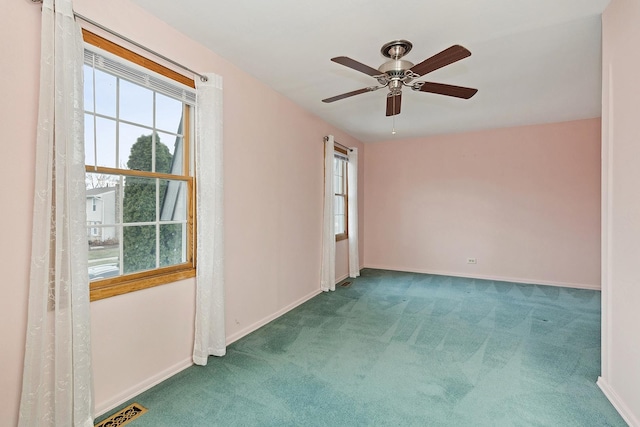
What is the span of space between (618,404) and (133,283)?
3204 mm

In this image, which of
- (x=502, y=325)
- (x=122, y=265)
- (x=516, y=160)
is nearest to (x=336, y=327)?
(x=502, y=325)

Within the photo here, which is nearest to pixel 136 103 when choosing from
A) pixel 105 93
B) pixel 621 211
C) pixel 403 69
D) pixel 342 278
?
pixel 105 93

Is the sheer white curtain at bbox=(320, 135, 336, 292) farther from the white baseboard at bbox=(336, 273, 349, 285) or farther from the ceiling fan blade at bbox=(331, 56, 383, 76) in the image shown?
the ceiling fan blade at bbox=(331, 56, 383, 76)

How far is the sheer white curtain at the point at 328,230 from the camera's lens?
14.5 feet

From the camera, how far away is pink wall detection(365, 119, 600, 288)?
4.68 m

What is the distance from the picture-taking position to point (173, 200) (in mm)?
2400

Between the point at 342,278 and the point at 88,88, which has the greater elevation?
the point at 88,88

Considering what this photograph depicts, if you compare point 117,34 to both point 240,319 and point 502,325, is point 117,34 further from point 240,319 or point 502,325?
point 502,325

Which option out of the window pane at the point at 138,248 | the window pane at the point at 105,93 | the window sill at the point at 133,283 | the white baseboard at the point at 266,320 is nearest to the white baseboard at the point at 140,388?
the white baseboard at the point at 266,320

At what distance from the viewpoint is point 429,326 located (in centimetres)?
321

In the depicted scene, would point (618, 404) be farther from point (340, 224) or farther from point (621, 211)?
point (340, 224)

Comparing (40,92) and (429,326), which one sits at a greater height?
(40,92)

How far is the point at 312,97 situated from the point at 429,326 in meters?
2.94

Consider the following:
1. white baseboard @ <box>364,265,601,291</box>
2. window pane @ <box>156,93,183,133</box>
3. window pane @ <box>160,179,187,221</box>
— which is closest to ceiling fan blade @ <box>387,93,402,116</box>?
window pane @ <box>156,93,183,133</box>
